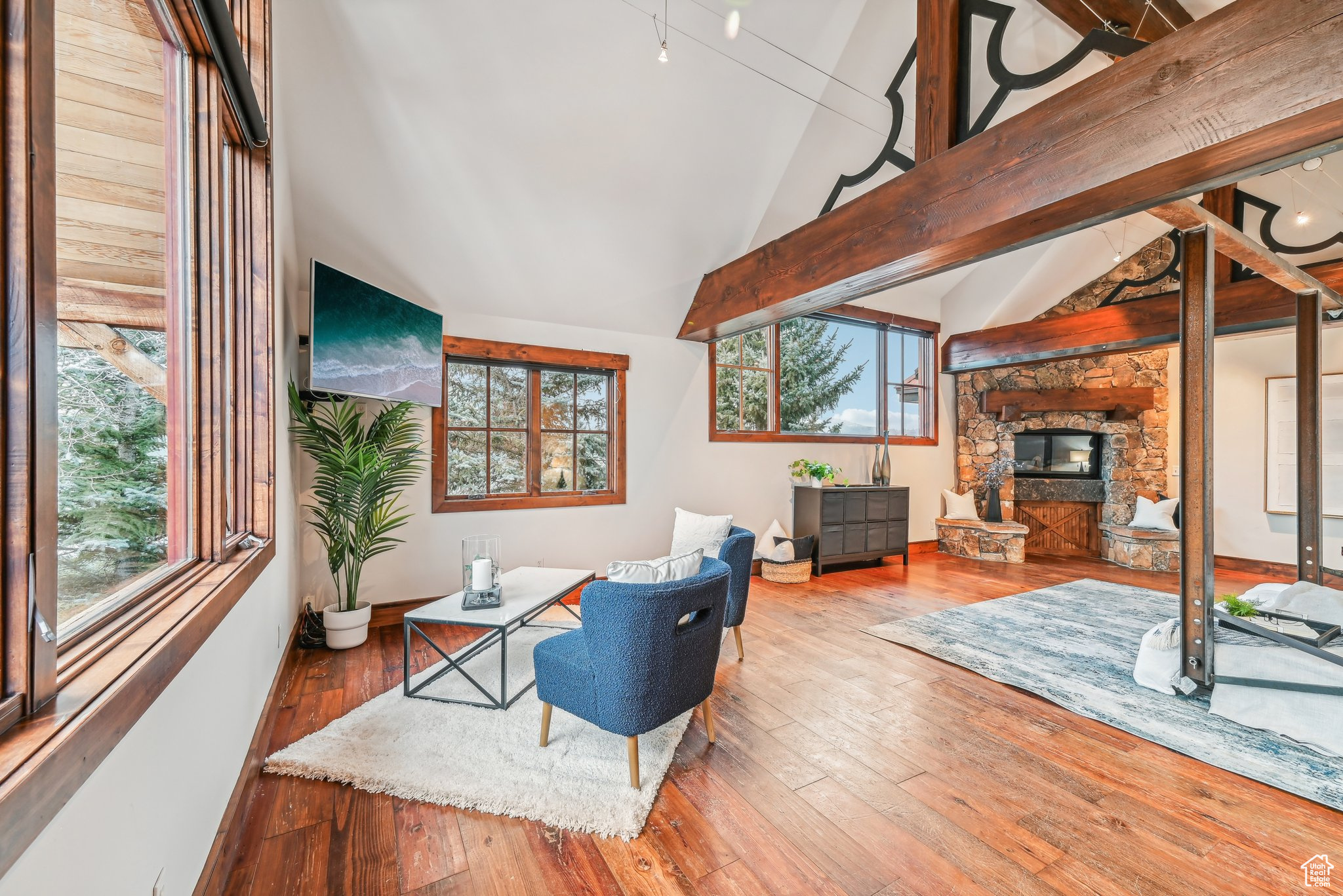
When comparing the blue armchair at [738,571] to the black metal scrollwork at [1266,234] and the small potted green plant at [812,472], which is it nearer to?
the small potted green plant at [812,472]

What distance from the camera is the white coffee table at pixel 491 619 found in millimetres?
2578

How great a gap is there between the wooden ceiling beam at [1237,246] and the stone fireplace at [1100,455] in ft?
8.37

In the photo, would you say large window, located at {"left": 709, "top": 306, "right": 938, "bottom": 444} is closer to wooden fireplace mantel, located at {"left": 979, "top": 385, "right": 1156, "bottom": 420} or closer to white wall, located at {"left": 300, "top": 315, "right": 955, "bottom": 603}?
white wall, located at {"left": 300, "top": 315, "right": 955, "bottom": 603}

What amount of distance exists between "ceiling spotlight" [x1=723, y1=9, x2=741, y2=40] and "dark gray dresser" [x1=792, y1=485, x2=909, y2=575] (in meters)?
3.76

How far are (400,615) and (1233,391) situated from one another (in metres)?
8.31

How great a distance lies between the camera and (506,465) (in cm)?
450

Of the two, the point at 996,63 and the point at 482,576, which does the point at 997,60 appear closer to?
the point at 996,63

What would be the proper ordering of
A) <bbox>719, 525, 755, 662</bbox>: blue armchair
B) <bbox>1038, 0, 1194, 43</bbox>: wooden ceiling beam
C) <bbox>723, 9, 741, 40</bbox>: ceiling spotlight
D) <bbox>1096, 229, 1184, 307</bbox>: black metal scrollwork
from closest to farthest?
1. <bbox>723, 9, 741, 40</bbox>: ceiling spotlight
2. <bbox>719, 525, 755, 662</bbox>: blue armchair
3. <bbox>1038, 0, 1194, 43</bbox>: wooden ceiling beam
4. <bbox>1096, 229, 1184, 307</bbox>: black metal scrollwork

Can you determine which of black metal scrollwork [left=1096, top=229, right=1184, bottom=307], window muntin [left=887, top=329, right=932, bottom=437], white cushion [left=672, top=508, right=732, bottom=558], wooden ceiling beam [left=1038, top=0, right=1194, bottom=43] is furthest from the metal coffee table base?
black metal scrollwork [left=1096, top=229, right=1184, bottom=307]

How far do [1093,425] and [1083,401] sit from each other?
456mm

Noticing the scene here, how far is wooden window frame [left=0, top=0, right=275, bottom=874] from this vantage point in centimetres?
A: 69

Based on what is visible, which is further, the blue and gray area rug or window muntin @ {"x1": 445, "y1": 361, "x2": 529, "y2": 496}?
window muntin @ {"x1": 445, "y1": 361, "x2": 529, "y2": 496}

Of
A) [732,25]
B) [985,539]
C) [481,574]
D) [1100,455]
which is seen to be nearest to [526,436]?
[481,574]

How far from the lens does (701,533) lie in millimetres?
3732
